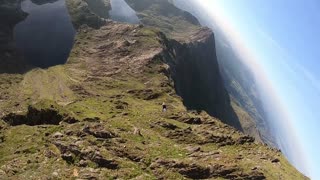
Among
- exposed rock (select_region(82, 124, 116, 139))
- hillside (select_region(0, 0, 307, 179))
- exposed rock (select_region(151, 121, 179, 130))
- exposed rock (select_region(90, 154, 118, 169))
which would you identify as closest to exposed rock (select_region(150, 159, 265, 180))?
hillside (select_region(0, 0, 307, 179))

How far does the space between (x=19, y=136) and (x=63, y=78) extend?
9922 cm

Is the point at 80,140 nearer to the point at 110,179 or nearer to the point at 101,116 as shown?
the point at 110,179

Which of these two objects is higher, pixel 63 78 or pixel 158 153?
pixel 158 153

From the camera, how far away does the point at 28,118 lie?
11194 centimetres

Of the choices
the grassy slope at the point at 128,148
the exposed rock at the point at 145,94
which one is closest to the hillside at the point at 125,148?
the grassy slope at the point at 128,148

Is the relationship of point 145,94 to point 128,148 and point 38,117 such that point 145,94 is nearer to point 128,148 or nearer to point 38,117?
point 38,117

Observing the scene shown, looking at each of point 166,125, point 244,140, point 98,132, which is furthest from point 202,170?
point 166,125

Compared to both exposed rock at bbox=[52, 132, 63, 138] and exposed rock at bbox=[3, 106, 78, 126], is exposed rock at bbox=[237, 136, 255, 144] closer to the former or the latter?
exposed rock at bbox=[52, 132, 63, 138]

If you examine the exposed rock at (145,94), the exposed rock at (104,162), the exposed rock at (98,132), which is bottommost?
the exposed rock at (145,94)

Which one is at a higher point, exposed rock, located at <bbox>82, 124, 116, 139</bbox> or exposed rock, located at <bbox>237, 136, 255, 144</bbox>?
exposed rock, located at <bbox>237, 136, 255, 144</bbox>

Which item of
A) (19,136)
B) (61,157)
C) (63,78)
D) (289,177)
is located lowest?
(63,78)

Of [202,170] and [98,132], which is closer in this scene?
[202,170]

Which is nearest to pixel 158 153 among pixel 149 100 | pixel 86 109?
pixel 86 109

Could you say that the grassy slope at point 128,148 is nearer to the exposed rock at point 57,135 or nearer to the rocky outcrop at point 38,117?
the exposed rock at point 57,135
